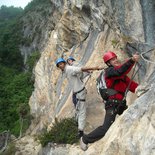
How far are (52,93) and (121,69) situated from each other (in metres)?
14.8

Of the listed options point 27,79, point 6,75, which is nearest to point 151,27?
point 27,79

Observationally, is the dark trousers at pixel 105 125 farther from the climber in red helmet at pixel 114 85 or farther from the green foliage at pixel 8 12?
the green foliage at pixel 8 12

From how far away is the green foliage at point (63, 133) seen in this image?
433 inches

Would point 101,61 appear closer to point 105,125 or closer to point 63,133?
point 63,133

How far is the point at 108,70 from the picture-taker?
7.73m

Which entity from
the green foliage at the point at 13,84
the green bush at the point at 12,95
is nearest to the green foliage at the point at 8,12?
the green foliage at the point at 13,84

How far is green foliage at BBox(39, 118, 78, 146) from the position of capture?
11.0 meters

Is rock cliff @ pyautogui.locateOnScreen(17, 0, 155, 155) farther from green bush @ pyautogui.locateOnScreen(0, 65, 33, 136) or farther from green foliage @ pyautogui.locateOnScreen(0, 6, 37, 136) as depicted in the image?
green bush @ pyautogui.locateOnScreen(0, 65, 33, 136)

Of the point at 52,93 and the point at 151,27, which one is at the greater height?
the point at 151,27

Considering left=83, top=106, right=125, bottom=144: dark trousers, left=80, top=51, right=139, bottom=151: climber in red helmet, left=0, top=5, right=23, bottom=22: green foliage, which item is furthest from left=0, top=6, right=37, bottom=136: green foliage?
left=0, top=5, right=23, bottom=22: green foliage

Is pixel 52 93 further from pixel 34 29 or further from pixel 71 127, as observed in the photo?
pixel 34 29

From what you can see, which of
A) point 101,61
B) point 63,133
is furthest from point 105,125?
point 101,61

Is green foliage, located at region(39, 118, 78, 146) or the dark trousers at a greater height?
the dark trousers

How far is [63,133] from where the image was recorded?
37.4 ft
